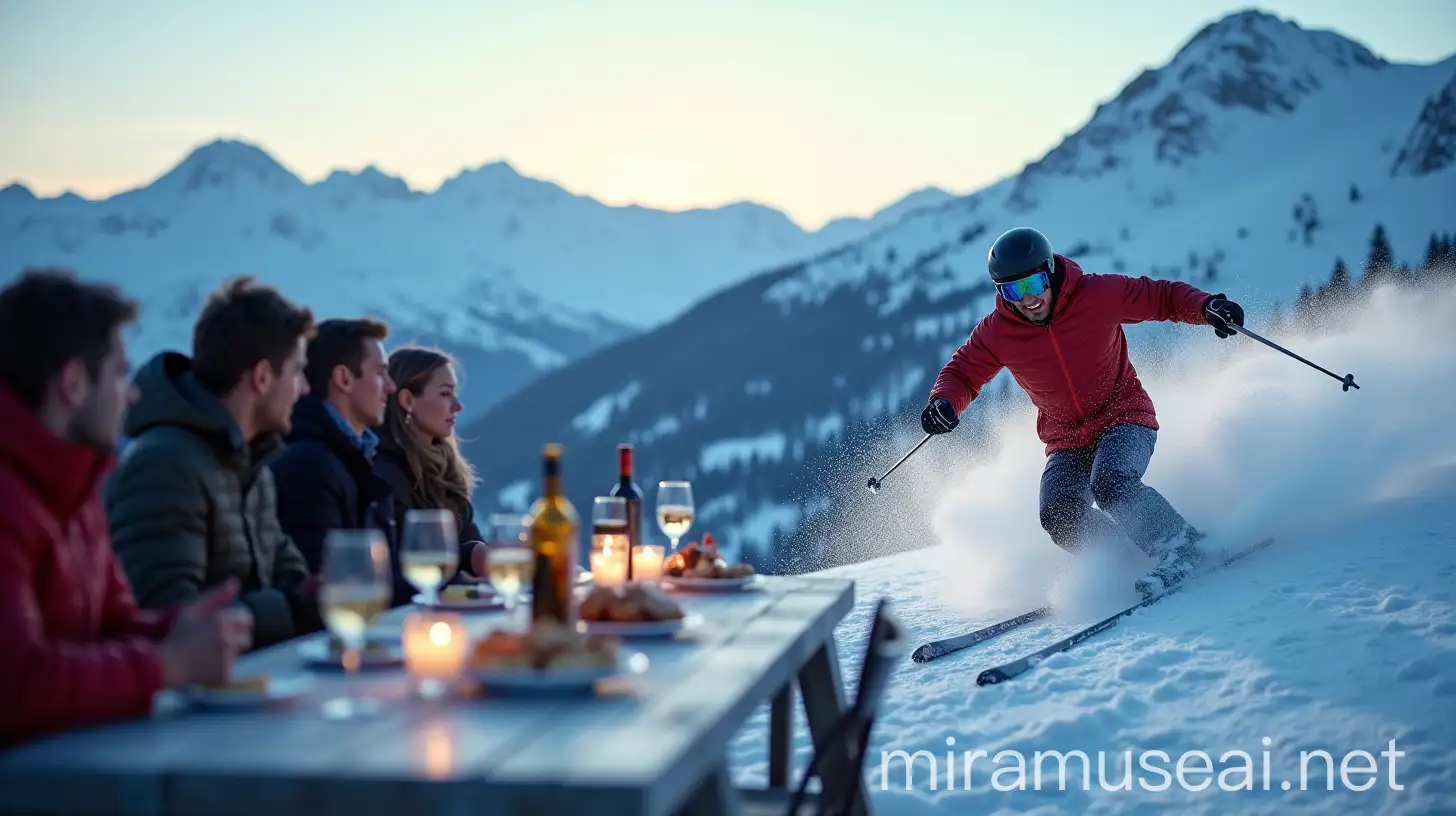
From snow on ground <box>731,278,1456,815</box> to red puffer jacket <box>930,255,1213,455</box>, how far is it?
2.47 ft

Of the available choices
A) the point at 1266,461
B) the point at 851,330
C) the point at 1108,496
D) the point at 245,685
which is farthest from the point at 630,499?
the point at 851,330

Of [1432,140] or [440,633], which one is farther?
[1432,140]

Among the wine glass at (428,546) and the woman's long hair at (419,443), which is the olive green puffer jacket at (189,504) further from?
the woman's long hair at (419,443)

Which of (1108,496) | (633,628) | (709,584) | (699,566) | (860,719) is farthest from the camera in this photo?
(1108,496)

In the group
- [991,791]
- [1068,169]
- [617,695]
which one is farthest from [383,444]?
[1068,169]

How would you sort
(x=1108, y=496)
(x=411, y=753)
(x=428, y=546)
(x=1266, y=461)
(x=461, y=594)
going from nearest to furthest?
(x=411, y=753) → (x=428, y=546) → (x=461, y=594) → (x=1108, y=496) → (x=1266, y=461)

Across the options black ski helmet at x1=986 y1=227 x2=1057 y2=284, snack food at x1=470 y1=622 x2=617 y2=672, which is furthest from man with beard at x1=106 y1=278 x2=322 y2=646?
black ski helmet at x1=986 y1=227 x2=1057 y2=284

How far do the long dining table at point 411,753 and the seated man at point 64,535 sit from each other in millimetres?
59

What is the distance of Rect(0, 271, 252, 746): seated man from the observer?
7.24 ft

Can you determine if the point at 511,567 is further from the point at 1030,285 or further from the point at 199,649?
the point at 1030,285

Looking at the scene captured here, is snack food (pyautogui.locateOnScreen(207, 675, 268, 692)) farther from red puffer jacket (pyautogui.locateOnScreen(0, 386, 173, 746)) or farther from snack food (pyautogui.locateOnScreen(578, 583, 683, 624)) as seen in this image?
snack food (pyautogui.locateOnScreen(578, 583, 683, 624))

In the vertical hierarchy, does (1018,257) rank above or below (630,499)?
above

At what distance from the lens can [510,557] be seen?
9.77ft

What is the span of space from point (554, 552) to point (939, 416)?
17.3ft
